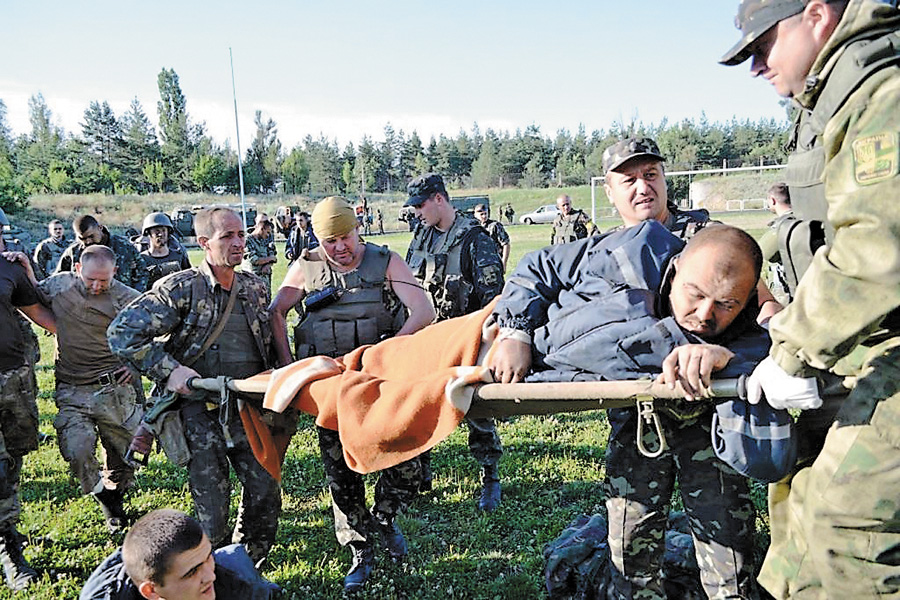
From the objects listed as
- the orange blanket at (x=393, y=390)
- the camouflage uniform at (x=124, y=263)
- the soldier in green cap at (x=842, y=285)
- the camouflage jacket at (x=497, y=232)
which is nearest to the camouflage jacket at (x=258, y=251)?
the camouflage uniform at (x=124, y=263)

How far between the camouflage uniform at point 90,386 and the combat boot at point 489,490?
109 inches

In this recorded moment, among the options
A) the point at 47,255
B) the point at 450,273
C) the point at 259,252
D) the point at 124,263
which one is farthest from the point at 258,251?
the point at 450,273

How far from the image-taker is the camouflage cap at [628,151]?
3385 mm

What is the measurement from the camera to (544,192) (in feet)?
213

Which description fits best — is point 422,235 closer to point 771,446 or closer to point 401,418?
Result: point 401,418

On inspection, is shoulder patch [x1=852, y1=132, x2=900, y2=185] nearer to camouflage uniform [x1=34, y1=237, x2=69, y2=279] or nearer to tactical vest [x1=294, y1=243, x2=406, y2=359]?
tactical vest [x1=294, y1=243, x2=406, y2=359]

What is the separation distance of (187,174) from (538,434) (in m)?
73.3

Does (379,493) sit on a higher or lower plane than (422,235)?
lower

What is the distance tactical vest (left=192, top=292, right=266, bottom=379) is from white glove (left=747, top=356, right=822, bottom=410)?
9.99 ft

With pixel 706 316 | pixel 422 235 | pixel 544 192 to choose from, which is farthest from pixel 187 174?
pixel 706 316

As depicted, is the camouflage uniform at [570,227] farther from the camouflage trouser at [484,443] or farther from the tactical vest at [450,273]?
the camouflage trouser at [484,443]

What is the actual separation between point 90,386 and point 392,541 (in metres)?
2.66

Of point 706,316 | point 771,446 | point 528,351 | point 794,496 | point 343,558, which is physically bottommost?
point 343,558

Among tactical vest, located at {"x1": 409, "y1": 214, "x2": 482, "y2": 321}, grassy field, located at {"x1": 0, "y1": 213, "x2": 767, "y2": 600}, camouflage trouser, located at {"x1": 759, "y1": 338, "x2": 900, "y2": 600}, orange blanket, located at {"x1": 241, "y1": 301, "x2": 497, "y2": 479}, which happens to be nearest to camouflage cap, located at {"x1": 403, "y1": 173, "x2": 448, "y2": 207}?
tactical vest, located at {"x1": 409, "y1": 214, "x2": 482, "y2": 321}
